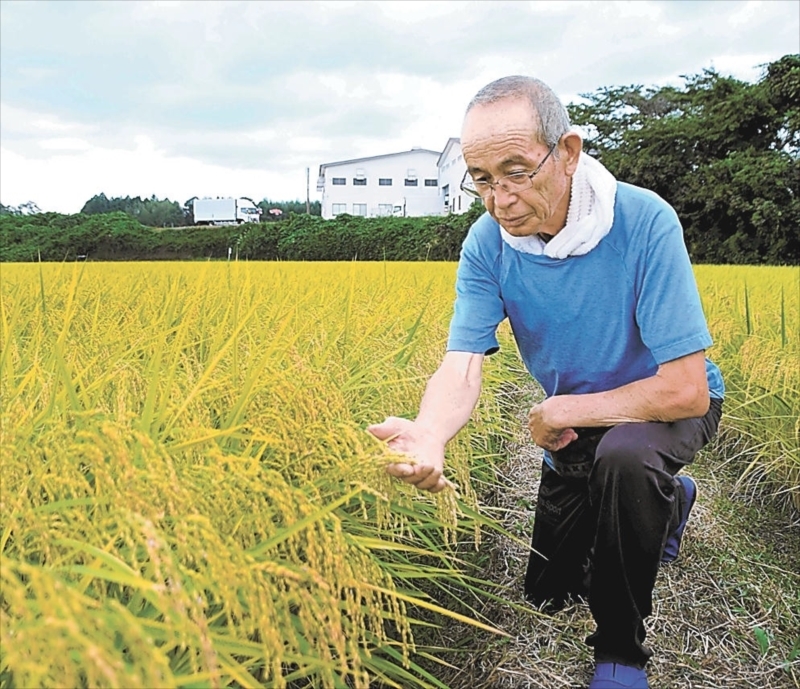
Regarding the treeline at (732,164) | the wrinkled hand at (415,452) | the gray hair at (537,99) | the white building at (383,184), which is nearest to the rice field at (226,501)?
the wrinkled hand at (415,452)

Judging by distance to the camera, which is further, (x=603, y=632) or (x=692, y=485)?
(x=692, y=485)

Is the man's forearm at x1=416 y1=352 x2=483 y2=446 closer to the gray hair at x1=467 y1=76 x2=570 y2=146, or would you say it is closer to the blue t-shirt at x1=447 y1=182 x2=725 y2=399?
the blue t-shirt at x1=447 y1=182 x2=725 y2=399

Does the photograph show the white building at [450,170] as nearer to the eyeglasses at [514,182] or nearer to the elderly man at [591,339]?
the elderly man at [591,339]

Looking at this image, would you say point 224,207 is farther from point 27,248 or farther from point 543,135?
point 543,135

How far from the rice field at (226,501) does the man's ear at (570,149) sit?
0.62 m

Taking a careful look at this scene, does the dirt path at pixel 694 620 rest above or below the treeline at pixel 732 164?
below

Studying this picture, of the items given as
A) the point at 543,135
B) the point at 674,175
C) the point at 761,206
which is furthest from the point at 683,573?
the point at 674,175

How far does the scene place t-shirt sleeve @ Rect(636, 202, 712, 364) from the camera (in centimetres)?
153

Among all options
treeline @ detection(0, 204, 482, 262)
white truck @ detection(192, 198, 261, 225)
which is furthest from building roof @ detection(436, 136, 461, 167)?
treeline @ detection(0, 204, 482, 262)

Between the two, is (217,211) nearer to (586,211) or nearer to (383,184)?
(383,184)

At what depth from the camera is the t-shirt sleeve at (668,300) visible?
1.53 metres

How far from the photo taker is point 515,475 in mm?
2736

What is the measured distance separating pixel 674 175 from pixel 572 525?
17140 mm

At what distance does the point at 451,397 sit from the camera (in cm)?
161
